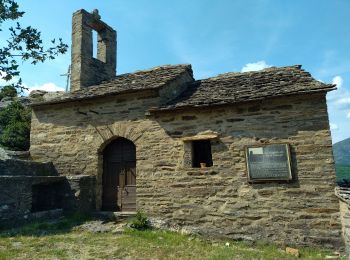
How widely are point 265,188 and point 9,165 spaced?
6.84 metres

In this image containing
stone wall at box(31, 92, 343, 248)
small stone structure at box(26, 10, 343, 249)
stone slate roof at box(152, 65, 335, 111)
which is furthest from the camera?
stone slate roof at box(152, 65, 335, 111)

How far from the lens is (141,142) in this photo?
28.5 ft

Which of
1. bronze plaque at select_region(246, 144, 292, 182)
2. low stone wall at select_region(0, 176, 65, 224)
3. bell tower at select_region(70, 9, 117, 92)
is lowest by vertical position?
low stone wall at select_region(0, 176, 65, 224)

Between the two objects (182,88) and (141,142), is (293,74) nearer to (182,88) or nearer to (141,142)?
(182,88)

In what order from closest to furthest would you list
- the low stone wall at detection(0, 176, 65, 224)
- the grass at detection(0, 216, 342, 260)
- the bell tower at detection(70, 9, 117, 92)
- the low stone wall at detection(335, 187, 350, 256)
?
the grass at detection(0, 216, 342, 260)
the low stone wall at detection(335, 187, 350, 256)
the low stone wall at detection(0, 176, 65, 224)
the bell tower at detection(70, 9, 117, 92)

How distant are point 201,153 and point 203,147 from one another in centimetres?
17

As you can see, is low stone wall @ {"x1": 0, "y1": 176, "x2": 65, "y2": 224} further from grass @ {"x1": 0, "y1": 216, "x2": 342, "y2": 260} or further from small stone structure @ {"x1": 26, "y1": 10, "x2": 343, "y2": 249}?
small stone structure @ {"x1": 26, "y1": 10, "x2": 343, "y2": 249}

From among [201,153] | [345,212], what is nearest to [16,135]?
[201,153]

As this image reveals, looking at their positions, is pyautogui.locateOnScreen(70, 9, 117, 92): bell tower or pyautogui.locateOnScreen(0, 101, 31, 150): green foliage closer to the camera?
pyautogui.locateOnScreen(70, 9, 117, 92): bell tower

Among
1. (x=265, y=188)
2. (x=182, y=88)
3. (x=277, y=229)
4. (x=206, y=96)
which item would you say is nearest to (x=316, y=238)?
(x=277, y=229)

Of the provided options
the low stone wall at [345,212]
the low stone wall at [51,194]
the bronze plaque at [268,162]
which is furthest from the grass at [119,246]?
the bronze plaque at [268,162]

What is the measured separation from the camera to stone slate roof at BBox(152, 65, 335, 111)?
745 cm

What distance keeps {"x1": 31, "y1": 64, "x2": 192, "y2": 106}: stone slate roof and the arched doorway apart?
5.32 feet

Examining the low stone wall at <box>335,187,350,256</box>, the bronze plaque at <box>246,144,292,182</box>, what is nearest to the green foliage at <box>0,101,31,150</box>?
the bronze plaque at <box>246,144,292,182</box>
